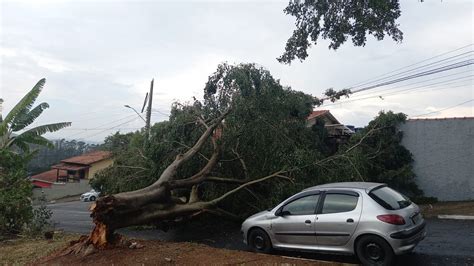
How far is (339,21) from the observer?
8.34m

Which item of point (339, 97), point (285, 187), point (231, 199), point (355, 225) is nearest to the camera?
point (355, 225)

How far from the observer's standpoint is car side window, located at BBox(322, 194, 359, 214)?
6941 millimetres

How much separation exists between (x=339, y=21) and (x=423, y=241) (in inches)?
195

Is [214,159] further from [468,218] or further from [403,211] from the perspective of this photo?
[468,218]

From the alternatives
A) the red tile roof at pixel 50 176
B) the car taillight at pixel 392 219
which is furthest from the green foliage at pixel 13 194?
the red tile roof at pixel 50 176

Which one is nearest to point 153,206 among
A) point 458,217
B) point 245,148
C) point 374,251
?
point 245,148

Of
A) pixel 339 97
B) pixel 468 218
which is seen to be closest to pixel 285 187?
pixel 468 218

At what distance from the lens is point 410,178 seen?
15.4m

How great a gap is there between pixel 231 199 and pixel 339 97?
36.6 feet

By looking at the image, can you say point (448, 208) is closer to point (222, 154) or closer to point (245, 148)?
point (245, 148)

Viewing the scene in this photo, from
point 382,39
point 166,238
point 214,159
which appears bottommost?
point 166,238

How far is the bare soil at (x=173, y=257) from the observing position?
6948mm

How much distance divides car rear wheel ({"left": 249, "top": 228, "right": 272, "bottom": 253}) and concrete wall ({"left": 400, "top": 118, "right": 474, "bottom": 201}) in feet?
32.9

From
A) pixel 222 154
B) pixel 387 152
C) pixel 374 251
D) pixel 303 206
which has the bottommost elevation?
pixel 374 251
